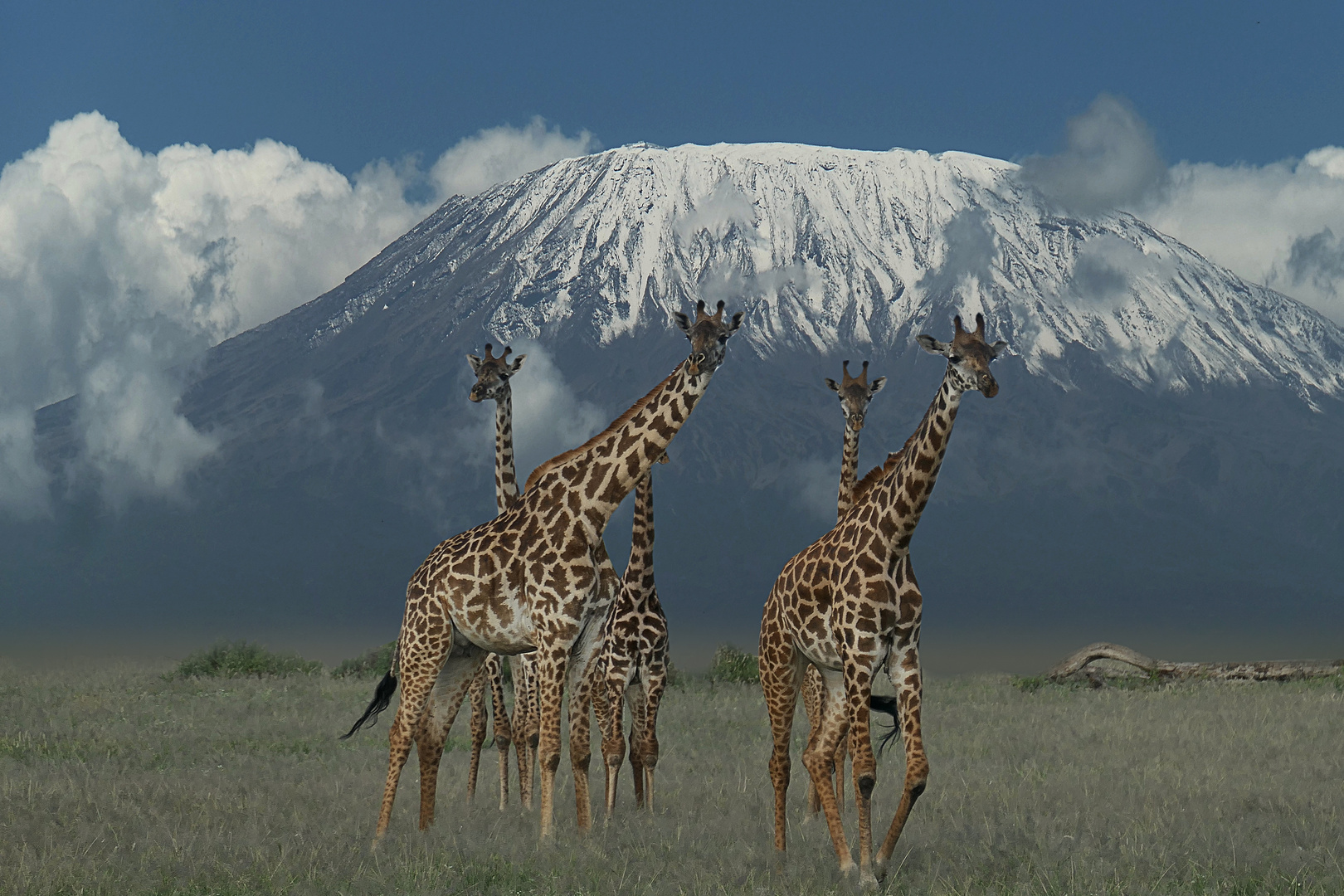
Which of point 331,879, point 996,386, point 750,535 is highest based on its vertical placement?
point 750,535

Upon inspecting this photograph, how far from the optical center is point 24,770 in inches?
583

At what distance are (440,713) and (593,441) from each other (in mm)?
3106

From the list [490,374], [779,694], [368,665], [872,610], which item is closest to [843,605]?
[872,610]

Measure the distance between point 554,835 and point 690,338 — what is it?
14.5 feet

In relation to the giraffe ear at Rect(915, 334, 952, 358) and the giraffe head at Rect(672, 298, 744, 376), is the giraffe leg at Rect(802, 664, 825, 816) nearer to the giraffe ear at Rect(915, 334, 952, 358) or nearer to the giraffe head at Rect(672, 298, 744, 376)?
the giraffe head at Rect(672, 298, 744, 376)

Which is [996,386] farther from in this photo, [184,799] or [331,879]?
[184,799]

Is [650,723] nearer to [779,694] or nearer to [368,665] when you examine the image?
[779,694]

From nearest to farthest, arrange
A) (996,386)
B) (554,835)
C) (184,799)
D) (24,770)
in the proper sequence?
1. (996,386)
2. (554,835)
3. (184,799)
4. (24,770)

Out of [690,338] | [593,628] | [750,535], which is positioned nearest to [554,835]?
[593,628]

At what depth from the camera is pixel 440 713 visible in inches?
455

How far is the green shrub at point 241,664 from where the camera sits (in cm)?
2684

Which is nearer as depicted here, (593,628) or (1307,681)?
(593,628)

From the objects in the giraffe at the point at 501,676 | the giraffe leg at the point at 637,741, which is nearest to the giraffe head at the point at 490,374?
the giraffe at the point at 501,676

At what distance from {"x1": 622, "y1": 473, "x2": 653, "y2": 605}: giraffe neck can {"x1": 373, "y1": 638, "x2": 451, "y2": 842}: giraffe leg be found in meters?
2.45
